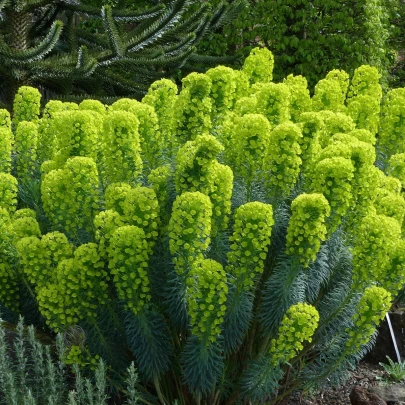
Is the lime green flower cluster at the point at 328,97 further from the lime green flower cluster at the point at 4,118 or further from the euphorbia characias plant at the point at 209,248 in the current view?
the lime green flower cluster at the point at 4,118

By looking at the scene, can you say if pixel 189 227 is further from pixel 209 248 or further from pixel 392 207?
pixel 392 207

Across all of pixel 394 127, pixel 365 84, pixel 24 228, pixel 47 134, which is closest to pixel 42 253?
pixel 24 228

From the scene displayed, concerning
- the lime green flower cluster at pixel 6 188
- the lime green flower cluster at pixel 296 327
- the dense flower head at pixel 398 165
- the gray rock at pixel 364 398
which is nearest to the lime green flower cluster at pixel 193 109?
the lime green flower cluster at pixel 6 188

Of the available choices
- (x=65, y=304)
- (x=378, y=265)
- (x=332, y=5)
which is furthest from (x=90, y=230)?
(x=332, y=5)

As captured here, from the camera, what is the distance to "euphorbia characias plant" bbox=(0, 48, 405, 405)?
2.75 metres

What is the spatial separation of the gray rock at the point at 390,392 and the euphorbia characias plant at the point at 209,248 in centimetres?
54

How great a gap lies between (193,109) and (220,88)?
27 cm

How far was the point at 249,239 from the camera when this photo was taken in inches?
106

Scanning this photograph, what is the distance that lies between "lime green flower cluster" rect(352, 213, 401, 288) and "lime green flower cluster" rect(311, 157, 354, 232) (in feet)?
0.41

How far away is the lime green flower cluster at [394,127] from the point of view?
13.1 feet

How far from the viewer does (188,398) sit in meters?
3.19

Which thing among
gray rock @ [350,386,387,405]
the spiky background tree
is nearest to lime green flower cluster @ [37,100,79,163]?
gray rock @ [350,386,387,405]

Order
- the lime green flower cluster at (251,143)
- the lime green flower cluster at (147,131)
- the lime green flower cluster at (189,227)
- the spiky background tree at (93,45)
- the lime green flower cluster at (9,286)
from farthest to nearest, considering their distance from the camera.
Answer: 1. the spiky background tree at (93,45)
2. the lime green flower cluster at (147,131)
3. the lime green flower cluster at (9,286)
4. the lime green flower cluster at (251,143)
5. the lime green flower cluster at (189,227)

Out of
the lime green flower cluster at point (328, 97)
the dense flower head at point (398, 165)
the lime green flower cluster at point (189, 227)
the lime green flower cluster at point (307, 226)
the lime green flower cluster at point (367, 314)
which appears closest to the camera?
the lime green flower cluster at point (189, 227)
